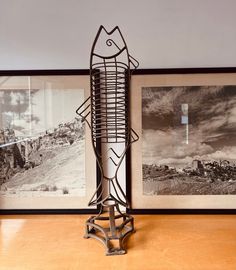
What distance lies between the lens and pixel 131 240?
1004 millimetres

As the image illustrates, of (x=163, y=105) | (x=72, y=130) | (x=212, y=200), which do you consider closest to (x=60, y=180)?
(x=72, y=130)

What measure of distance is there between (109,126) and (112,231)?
1.34 feet

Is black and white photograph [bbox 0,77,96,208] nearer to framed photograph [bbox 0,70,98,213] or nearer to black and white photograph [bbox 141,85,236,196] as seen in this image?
framed photograph [bbox 0,70,98,213]

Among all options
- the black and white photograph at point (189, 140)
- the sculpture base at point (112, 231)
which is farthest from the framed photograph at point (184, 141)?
the sculpture base at point (112, 231)

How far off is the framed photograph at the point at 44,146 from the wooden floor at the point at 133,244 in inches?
3.3

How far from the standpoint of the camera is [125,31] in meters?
1.25

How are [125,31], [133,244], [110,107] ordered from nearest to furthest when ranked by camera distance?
[133,244]
[110,107]
[125,31]

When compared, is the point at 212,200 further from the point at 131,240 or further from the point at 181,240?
the point at 131,240

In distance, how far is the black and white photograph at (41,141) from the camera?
1258 mm

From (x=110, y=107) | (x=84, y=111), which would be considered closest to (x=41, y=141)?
(x=84, y=111)

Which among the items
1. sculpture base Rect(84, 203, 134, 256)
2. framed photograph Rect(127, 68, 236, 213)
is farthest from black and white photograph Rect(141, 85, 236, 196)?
sculpture base Rect(84, 203, 134, 256)

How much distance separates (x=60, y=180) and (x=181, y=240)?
58cm

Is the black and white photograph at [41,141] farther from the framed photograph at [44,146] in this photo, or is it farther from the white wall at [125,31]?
the white wall at [125,31]

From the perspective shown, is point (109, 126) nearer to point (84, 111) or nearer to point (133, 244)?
point (84, 111)
